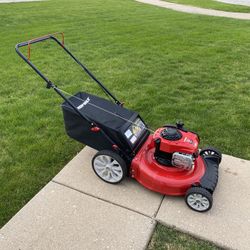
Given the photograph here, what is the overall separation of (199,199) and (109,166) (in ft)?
3.17

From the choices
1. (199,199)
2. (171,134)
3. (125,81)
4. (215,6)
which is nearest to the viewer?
(199,199)

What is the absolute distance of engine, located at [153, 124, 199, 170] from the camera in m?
3.23

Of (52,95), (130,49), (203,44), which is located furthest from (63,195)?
(203,44)

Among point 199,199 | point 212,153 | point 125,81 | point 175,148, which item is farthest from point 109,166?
point 125,81

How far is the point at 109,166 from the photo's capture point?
3.52 m

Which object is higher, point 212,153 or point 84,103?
point 84,103

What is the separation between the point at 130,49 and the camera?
8.05 meters

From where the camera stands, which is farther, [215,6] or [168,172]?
[215,6]

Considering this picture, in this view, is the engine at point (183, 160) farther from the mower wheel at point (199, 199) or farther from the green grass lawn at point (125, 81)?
the green grass lawn at point (125, 81)

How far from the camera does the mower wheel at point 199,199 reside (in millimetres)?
3148

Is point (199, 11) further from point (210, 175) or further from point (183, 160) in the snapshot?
point (183, 160)

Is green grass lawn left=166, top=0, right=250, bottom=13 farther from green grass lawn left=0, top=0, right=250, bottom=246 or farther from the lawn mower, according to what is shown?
the lawn mower

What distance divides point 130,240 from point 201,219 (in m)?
0.72

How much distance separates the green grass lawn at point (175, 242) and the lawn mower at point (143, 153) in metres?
0.33
